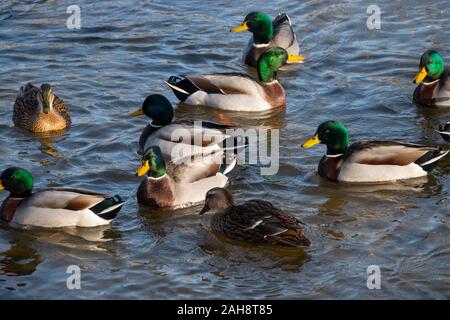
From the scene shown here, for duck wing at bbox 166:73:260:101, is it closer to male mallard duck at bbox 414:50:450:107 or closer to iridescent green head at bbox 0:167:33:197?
male mallard duck at bbox 414:50:450:107

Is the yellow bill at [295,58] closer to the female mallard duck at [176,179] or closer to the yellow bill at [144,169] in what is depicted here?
the female mallard duck at [176,179]

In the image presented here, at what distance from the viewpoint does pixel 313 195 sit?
10523 mm

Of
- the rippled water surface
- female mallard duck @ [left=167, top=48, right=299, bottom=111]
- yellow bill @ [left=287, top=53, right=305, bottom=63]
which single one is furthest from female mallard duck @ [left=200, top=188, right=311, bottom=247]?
yellow bill @ [left=287, top=53, right=305, bottom=63]

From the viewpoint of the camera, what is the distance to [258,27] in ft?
49.3

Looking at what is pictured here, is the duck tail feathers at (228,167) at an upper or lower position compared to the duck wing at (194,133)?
lower

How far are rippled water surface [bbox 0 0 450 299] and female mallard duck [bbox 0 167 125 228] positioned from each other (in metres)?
0.11

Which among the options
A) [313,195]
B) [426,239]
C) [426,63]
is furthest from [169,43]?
[426,239]

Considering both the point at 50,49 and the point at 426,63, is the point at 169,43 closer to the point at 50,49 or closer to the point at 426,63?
the point at 50,49

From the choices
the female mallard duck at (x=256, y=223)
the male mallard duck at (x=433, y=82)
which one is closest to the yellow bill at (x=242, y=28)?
the male mallard duck at (x=433, y=82)

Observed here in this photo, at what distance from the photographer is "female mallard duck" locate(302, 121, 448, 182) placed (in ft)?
35.1

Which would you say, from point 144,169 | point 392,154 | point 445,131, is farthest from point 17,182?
point 445,131

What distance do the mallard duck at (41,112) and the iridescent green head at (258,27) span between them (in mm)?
3610

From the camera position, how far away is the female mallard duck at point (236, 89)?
43.7 ft

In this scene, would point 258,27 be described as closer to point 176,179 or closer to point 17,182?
point 176,179
